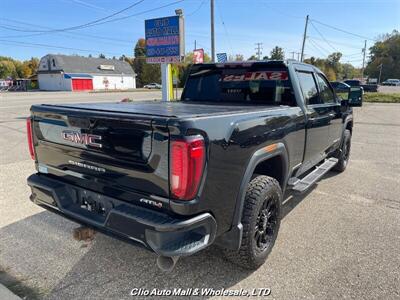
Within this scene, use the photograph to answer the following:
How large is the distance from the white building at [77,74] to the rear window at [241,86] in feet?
208

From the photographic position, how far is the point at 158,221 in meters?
2.14

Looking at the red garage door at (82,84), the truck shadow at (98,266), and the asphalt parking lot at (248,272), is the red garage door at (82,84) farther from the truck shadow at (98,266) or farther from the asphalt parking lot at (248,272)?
the truck shadow at (98,266)

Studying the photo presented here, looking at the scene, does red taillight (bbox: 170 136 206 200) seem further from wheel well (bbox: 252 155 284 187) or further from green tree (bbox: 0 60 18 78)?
green tree (bbox: 0 60 18 78)

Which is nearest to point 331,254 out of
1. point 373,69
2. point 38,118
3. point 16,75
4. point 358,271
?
point 358,271

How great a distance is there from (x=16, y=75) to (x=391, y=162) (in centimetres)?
10013

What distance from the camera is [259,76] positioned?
4.08 meters

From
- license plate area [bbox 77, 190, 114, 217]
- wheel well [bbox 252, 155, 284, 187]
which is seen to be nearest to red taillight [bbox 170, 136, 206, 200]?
license plate area [bbox 77, 190, 114, 217]

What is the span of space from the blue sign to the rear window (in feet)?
25.8

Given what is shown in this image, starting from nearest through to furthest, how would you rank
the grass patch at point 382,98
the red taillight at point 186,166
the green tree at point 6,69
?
1. the red taillight at point 186,166
2. the grass patch at point 382,98
3. the green tree at point 6,69

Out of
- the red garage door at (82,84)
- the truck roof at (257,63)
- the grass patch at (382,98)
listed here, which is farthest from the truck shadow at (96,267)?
the red garage door at (82,84)

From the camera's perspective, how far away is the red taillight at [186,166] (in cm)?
205

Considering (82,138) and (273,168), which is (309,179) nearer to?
(273,168)

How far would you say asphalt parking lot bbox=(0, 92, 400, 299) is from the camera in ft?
8.92

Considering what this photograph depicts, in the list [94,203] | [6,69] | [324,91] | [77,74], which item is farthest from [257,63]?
[6,69]
